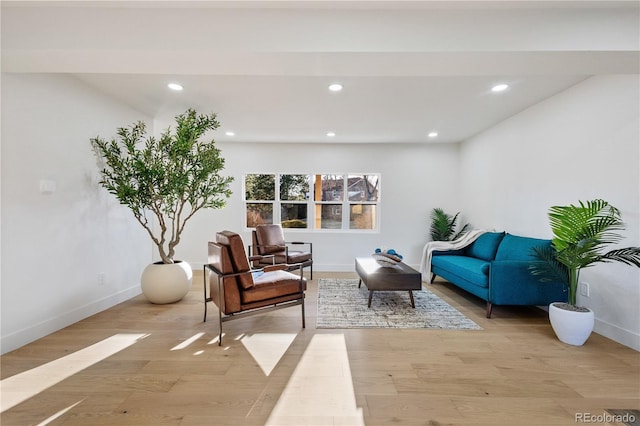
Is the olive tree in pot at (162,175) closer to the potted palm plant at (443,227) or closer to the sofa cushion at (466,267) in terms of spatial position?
the sofa cushion at (466,267)

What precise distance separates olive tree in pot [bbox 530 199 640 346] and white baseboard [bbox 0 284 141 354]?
188 inches

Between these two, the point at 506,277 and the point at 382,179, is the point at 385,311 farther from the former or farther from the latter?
the point at 382,179

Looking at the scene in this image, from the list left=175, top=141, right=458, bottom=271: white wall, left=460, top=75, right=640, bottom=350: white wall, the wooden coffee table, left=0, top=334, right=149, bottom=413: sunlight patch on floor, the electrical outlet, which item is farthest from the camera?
left=175, top=141, right=458, bottom=271: white wall

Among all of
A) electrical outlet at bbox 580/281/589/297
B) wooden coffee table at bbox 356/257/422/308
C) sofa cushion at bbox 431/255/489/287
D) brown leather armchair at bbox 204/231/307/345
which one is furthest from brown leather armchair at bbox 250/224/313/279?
electrical outlet at bbox 580/281/589/297

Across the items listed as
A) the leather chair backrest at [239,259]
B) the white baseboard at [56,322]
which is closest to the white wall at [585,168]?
the leather chair backrest at [239,259]

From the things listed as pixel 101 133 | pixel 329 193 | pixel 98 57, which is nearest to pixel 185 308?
pixel 101 133

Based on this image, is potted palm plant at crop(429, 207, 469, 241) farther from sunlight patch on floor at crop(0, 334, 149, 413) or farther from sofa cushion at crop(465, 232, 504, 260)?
sunlight patch on floor at crop(0, 334, 149, 413)

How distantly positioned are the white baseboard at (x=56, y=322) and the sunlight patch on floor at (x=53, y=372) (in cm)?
53

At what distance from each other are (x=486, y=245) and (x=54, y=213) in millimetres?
5264

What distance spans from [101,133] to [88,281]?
1.71m

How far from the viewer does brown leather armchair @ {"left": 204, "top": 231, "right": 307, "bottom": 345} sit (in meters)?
2.61

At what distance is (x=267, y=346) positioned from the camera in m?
2.50

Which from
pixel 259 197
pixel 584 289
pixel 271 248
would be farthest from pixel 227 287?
pixel 584 289

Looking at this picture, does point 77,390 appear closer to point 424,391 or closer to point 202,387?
point 202,387
